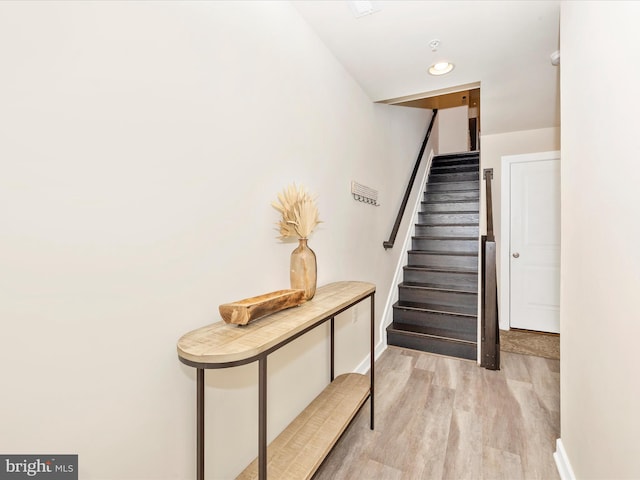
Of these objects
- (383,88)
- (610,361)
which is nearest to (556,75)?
(383,88)

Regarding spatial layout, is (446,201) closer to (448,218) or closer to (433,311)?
(448,218)

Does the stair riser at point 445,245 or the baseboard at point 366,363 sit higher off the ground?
the stair riser at point 445,245

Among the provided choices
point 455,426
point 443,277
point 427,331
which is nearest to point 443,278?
point 443,277

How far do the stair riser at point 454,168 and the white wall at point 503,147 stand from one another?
3.97 ft

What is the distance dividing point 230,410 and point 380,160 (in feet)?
8.12

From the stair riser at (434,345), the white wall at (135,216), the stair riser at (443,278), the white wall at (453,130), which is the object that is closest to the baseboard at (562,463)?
the stair riser at (434,345)

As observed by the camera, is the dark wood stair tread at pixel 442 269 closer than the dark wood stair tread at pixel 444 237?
Yes

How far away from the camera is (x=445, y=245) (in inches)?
155

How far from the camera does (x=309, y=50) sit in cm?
180

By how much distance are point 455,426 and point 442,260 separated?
2177mm

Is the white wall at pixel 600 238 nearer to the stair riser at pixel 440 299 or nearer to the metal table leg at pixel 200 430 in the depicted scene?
the metal table leg at pixel 200 430

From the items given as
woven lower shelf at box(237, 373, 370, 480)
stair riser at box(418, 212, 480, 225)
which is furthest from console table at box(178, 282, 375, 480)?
stair riser at box(418, 212, 480, 225)

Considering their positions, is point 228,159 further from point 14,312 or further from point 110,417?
point 110,417

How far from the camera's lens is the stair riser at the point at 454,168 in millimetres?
4922
